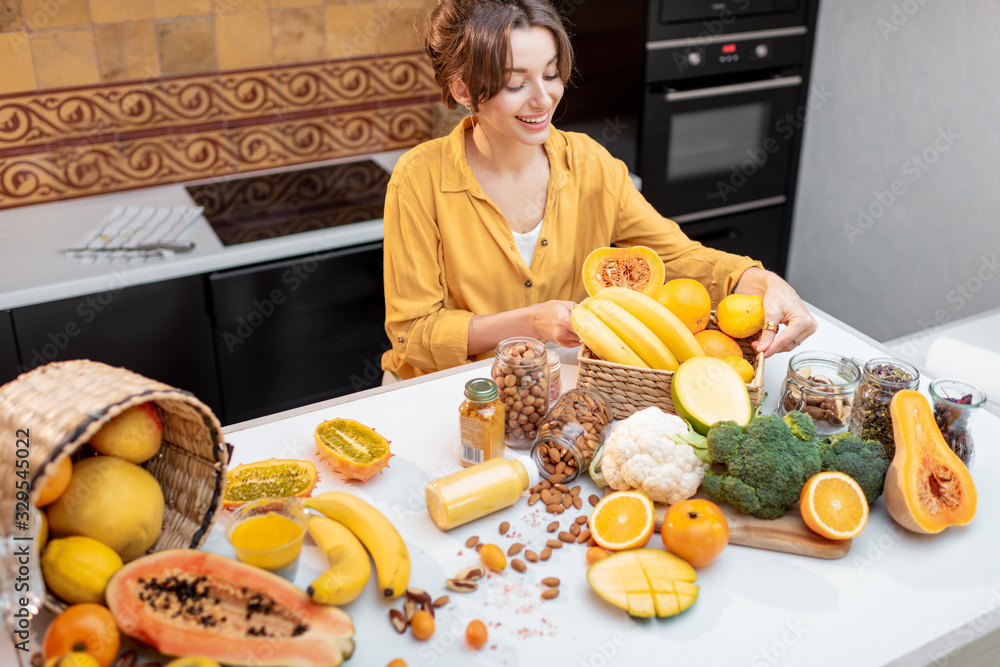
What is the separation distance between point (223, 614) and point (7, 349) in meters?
1.53

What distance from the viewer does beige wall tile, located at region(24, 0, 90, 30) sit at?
7.72ft

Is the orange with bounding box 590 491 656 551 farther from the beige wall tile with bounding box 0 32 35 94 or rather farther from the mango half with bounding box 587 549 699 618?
the beige wall tile with bounding box 0 32 35 94

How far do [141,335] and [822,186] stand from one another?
2485mm

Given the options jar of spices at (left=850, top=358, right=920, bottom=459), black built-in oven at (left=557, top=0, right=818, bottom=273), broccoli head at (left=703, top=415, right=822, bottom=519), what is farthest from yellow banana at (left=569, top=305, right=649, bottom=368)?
black built-in oven at (left=557, top=0, right=818, bottom=273)

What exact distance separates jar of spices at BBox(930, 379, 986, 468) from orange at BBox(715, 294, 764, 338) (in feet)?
0.99

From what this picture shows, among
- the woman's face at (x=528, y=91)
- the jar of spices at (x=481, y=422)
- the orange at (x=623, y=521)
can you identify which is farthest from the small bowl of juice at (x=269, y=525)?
the woman's face at (x=528, y=91)

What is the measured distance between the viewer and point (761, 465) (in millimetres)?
1104

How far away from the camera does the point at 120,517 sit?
970mm

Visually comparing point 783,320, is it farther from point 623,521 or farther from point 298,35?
point 298,35

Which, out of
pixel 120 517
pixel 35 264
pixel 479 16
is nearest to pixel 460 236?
pixel 479 16

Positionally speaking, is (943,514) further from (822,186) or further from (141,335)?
(822,186)

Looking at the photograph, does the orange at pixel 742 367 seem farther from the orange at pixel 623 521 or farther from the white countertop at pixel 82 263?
the white countertop at pixel 82 263

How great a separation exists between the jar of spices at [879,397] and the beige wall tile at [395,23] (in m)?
2.04

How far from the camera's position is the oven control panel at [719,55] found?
2592 millimetres
